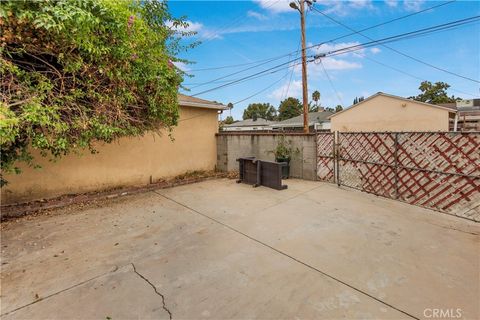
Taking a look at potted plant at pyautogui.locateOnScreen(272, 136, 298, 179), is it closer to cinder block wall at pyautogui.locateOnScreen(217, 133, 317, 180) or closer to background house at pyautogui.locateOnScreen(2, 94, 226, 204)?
cinder block wall at pyautogui.locateOnScreen(217, 133, 317, 180)

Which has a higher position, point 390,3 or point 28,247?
point 390,3

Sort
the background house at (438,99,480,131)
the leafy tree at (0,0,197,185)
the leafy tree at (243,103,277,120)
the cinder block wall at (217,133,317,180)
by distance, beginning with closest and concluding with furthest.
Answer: the leafy tree at (0,0,197,185) < the cinder block wall at (217,133,317,180) < the background house at (438,99,480,131) < the leafy tree at (243,103,277,120)

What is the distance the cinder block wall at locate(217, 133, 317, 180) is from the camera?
632 centimetres

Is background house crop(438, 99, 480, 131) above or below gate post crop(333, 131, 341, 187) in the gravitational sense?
above

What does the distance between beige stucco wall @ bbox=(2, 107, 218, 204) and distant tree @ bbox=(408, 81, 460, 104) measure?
33.6 meters

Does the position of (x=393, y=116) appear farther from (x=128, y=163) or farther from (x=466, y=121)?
(x=128, y=163)

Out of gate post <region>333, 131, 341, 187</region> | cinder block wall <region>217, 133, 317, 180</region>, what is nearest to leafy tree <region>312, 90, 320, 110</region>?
cinder block wall <region>217, 133, 317, 180</region>

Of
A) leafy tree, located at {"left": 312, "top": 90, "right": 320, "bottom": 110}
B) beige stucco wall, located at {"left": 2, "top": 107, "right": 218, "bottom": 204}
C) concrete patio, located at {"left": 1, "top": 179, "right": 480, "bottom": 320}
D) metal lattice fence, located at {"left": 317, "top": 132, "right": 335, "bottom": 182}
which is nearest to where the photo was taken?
concrete patio, located at {"left": 1, "top": 179, "right": 480, "bottom": 320}

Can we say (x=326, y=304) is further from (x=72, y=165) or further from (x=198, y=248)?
(x=72, y=165)

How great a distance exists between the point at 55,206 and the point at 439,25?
10636 millimetres

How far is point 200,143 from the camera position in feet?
24.2

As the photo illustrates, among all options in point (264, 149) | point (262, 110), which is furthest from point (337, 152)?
point (262, 110)

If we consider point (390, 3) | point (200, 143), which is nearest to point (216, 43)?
point (200, 143)

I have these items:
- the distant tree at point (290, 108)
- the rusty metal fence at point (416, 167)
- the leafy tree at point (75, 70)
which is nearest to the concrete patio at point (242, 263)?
the rusty metal fence at point (416, 167)
